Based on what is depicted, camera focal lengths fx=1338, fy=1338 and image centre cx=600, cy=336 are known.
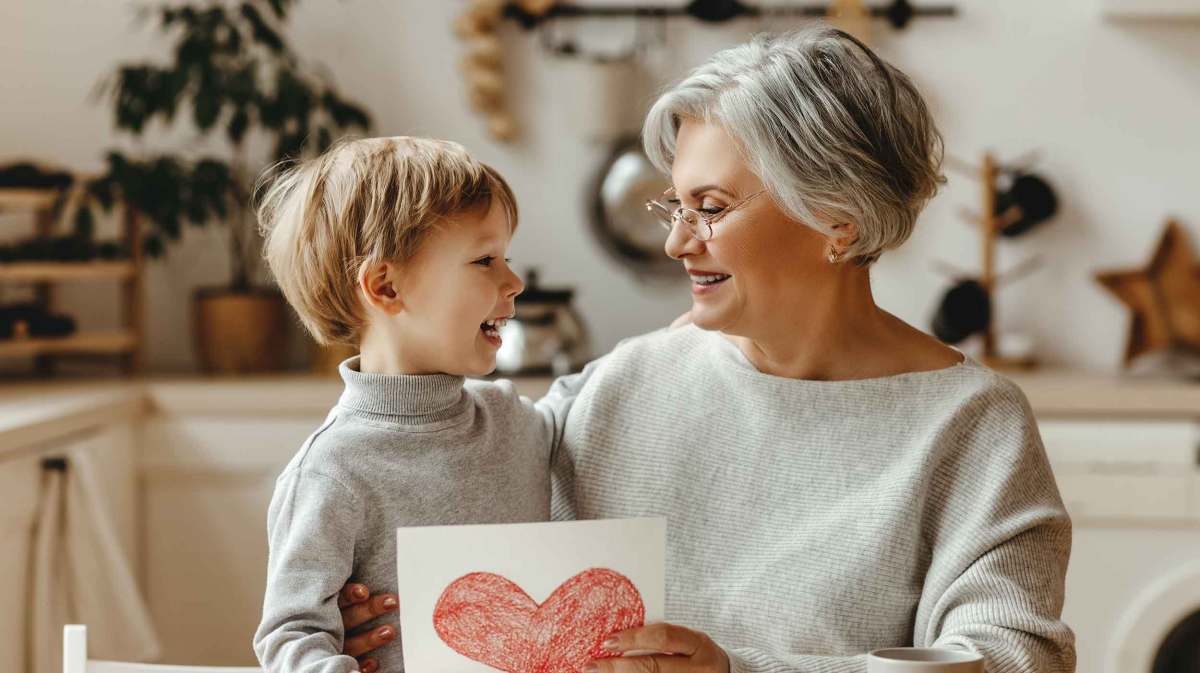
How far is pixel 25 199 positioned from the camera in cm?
249

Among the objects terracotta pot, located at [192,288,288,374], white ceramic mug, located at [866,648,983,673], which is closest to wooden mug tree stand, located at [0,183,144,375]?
terracotta pot, located at [192,288,288,374]

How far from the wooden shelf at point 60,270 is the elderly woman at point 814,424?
1.56 metres

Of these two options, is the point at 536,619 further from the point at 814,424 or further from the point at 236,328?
the point at 236,328

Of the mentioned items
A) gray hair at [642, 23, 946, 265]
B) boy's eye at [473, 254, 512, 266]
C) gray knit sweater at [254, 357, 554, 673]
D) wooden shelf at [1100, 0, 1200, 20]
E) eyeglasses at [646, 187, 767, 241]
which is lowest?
gray knit sweater at [254, 357, 554, 673]

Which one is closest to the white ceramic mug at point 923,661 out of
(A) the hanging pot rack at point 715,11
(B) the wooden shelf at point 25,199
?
(B) the wooden shelf at point 25,199

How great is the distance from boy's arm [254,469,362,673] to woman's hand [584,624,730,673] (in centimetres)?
20

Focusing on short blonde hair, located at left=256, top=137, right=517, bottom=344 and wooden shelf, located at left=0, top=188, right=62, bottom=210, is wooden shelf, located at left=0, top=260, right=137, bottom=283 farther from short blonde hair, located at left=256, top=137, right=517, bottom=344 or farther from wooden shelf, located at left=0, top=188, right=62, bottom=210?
short blonde hair, located at left=256, top=137, right=517, bottom=344

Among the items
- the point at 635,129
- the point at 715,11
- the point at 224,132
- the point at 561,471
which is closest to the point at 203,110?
the point at 224,132

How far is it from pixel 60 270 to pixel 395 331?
1.65 m

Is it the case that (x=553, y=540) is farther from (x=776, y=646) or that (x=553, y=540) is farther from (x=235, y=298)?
(x=235, y=298)

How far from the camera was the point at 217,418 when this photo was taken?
255cm

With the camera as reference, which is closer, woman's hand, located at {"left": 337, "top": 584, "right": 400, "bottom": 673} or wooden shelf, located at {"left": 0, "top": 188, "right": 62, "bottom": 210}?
woman's hand, located at {"left": 337, "top": 584, "right": 400, "bottom": 673}

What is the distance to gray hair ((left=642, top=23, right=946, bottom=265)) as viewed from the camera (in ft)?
4.05

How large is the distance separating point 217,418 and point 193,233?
65 centimetres
